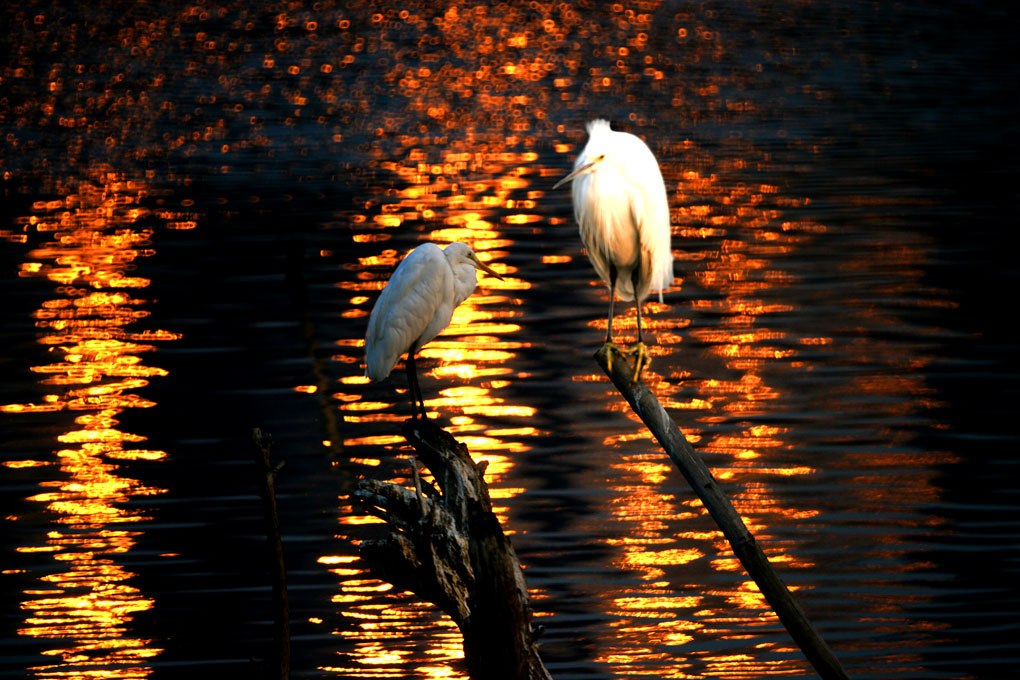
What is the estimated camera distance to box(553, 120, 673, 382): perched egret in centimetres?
729

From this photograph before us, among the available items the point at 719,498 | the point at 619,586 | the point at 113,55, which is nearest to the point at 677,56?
the point at 113,55

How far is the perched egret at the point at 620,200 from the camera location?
7285 millimetres

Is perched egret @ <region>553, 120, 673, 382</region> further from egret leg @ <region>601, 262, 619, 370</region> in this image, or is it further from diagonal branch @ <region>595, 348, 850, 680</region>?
diagonal branch @ <region>595, 348, 850, 680</region>

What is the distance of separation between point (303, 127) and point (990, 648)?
28.1m

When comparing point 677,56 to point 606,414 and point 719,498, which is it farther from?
point 719,498

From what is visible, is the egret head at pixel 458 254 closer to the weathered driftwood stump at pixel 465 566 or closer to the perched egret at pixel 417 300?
the perched egret at pixel 417 300

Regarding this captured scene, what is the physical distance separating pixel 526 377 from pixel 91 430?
4.87 metres

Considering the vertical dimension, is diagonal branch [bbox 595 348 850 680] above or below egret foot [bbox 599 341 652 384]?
below

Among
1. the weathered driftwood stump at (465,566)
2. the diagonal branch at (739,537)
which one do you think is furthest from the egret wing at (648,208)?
the weathered driftwood stump at (465,566)

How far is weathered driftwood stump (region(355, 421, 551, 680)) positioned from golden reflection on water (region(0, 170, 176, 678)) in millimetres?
4065

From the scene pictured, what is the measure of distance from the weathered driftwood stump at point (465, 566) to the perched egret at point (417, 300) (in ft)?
8.17

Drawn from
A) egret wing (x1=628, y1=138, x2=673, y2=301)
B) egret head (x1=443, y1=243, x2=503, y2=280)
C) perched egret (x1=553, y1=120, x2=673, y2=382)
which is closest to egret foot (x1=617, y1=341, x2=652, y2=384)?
perched egret (x1=553, y1=120, x2=673, y2=382)

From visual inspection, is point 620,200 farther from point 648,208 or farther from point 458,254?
point 458,254

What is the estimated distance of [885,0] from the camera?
51219mm
